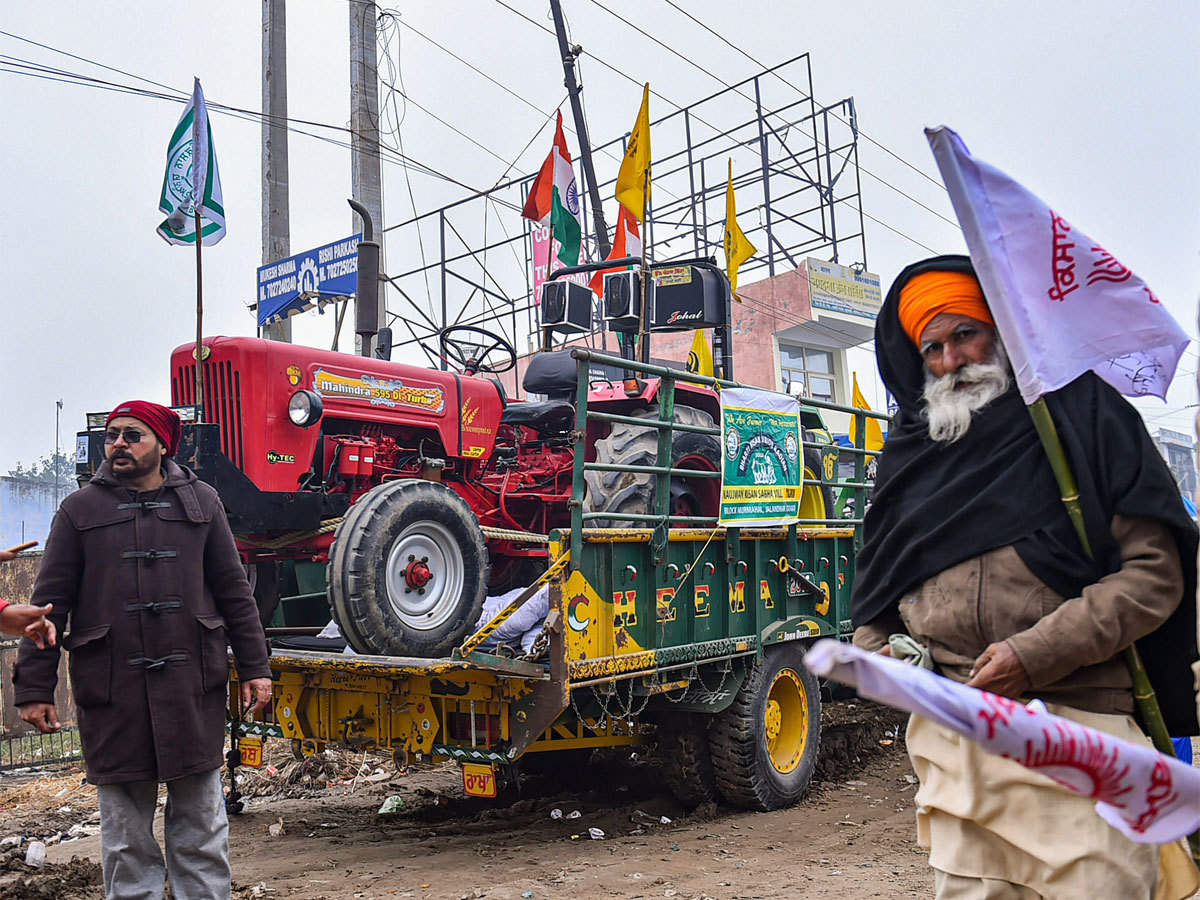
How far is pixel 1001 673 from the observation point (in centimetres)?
204

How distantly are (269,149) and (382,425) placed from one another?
213 inches

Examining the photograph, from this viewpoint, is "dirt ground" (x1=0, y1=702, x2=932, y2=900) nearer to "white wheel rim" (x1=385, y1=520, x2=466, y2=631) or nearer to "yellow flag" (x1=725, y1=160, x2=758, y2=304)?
"white wheel rim" (x1=385, y1=520, x2=466, y2=631)

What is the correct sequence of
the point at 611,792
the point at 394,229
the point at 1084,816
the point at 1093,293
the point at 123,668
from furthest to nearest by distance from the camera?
the point at 394,229 → the point at 611,792 → the point at 123,668 → the point at 1093,293 → the point at 1084,816

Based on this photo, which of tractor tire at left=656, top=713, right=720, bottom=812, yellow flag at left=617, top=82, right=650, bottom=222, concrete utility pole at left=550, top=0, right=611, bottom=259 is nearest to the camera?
tractor tire at left=656, top=713, right=720, bottom=812

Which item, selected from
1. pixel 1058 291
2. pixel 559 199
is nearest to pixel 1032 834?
pixel 1058 291

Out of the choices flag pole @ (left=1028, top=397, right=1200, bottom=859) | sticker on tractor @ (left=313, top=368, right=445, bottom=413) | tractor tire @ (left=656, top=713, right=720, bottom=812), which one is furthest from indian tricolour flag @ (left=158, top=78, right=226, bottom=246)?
flag pole @ (left=1028, top=397, right=1200, bottom=859)

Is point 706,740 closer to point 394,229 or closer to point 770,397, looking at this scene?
point 770,397

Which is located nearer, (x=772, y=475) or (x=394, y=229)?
(x=772, y=475)

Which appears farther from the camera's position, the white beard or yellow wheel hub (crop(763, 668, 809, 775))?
yellow wheel hub (crop(763, 668, 809, 775))

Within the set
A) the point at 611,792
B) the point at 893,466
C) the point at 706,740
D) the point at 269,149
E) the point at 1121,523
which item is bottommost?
the point at 611,792

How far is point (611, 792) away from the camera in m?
6.83

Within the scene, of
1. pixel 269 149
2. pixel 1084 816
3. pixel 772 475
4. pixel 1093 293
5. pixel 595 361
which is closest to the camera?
pixel 1084 816

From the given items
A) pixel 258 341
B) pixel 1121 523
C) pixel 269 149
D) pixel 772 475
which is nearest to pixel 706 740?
pixel 772 475

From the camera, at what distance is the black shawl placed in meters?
2.09
